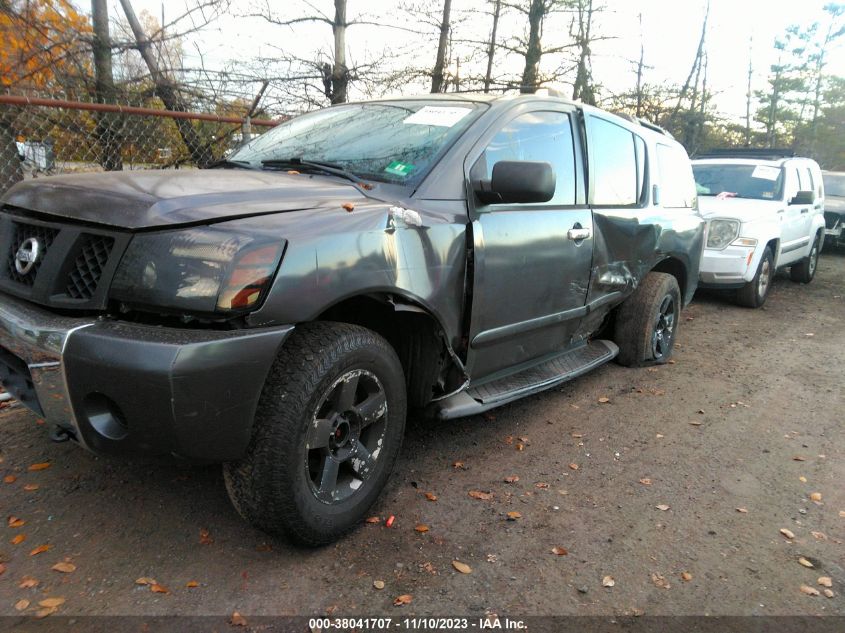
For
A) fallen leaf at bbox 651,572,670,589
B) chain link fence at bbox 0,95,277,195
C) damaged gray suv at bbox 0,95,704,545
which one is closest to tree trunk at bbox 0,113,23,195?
chain link fence at bbox 0,95,277,195

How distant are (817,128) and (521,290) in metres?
48.2

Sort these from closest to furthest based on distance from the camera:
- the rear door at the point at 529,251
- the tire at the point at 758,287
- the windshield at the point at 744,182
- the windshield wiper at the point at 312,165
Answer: the windshield wiper at the point at 312,165 < the rear door at the point at 529,251 < the tire at the point at 758,287 < the windshield at the point at 744,182

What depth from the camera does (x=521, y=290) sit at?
10.7 feet

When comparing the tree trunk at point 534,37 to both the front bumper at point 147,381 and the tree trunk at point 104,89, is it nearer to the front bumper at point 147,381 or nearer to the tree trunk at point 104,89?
the tree trunk at point 104,89

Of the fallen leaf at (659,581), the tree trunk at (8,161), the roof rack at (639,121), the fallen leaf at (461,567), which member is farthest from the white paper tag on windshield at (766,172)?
the tree trunk at (8,161)

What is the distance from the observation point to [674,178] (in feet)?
17.0

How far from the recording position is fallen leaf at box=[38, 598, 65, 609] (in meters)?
2.15

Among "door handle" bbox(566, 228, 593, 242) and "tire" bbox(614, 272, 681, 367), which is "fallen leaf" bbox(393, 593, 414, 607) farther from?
"tire" bbox(614, 272, 681, 367)

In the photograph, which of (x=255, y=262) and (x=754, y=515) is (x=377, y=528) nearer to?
(x=255, y=262)

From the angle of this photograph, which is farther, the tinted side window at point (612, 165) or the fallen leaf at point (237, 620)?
the tinted side window at point (612, 165)

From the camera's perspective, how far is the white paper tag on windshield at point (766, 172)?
8.57 m

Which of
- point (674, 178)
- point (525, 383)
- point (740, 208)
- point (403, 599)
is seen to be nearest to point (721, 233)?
point (740, 208)

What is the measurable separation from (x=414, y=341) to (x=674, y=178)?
3260 mm

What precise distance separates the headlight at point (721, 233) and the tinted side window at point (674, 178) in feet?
7.83
